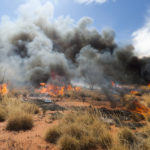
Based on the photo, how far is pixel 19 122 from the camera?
16.7 ft

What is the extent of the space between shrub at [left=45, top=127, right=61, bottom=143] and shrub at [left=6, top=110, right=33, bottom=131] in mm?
1401

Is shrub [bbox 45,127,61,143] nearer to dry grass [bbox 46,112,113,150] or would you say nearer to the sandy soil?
dry grass [bbox 46,112,113,150]

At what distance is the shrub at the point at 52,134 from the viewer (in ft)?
13.6

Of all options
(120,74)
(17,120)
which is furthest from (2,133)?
(120,74)

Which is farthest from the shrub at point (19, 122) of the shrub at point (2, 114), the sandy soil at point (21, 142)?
the shrub at point (2, 114)

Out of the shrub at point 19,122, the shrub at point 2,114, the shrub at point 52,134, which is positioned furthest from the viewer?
the shrub at point 2,114

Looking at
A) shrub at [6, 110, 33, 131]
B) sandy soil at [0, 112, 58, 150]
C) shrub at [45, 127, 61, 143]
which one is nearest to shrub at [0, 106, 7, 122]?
shrub at [6, 110, 33, 131]

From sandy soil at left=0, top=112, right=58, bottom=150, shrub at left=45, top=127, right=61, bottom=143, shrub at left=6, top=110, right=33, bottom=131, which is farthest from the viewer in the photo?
shrub at left=6, top=110, right=33, bottom=131

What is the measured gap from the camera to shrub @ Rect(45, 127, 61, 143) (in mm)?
4143

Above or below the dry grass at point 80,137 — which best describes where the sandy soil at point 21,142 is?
below

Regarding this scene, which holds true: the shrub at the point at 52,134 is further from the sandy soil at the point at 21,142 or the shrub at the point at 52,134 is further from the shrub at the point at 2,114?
the shrub at the point at 2,114

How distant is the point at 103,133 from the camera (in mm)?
3895

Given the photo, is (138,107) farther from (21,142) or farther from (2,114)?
(2,114)

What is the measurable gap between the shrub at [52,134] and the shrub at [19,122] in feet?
4.60
